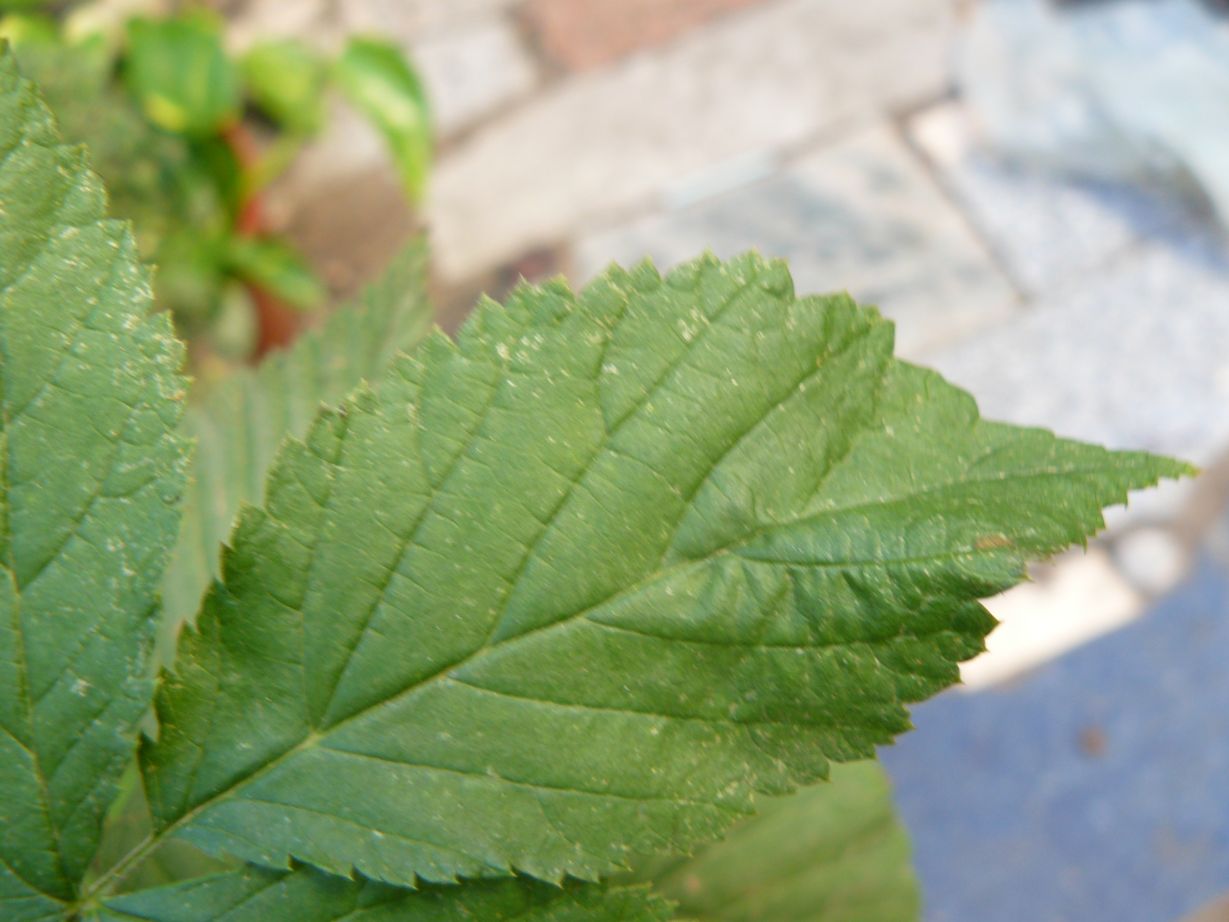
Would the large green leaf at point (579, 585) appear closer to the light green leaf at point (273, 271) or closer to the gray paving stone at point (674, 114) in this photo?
the light green leaf at point (273, 271)

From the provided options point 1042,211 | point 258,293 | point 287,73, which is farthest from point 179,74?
point 1042,211

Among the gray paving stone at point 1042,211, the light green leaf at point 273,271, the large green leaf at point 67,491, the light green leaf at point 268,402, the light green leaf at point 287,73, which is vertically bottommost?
the large green leaf at point 67,491

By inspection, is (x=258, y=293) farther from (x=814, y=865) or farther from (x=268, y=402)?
(x=814, y=865)

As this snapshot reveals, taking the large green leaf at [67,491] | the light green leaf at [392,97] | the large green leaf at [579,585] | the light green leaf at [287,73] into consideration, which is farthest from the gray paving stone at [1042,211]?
the large green leaf at [67,491]

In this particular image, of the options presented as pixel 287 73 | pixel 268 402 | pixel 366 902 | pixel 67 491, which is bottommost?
pixel 366 902

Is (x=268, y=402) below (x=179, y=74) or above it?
below

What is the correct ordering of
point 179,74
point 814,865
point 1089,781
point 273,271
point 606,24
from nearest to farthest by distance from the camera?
point 814,865, point 1089,781, point 179,74, point 273,271, point 606,24

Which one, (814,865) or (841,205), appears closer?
(814,865)
